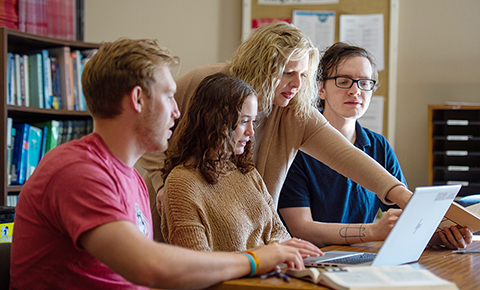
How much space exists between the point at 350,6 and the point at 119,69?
250cm

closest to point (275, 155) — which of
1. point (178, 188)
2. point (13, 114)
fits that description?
point (178, 188)

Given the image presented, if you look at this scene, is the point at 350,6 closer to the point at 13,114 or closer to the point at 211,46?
the point at 211,46

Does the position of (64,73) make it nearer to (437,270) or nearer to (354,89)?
(354,89)

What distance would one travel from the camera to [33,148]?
2309 mm

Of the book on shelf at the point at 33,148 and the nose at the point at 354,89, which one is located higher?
the nose at the point at 354,89

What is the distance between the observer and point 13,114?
2.30m

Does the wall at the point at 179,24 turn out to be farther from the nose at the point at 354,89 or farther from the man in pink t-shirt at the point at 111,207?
the man in pink t-shirt at the point at 111,207

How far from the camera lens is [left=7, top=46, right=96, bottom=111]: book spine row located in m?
2.24

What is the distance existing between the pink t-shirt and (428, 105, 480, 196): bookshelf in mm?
2290

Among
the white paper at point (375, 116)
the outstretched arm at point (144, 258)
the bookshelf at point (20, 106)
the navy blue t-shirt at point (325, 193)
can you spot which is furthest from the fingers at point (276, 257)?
the white paper at point (375, 116)

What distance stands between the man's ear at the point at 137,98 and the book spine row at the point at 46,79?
5.14ft

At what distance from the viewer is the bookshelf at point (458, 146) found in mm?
2699

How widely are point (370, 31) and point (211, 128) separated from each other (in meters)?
2.11

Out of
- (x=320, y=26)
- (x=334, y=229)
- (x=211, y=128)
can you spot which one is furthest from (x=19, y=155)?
(x=320, y=26)
